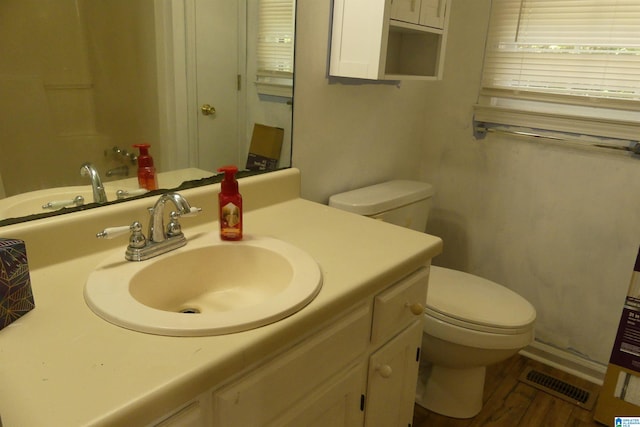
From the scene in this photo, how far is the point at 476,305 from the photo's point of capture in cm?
166

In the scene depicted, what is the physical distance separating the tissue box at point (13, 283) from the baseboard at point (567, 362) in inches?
78.9

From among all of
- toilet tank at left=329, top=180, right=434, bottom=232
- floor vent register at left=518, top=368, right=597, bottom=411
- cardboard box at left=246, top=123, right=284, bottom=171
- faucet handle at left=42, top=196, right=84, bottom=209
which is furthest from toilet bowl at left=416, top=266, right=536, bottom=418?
faucet handle at left=42, top=196, right=84, bottom=209

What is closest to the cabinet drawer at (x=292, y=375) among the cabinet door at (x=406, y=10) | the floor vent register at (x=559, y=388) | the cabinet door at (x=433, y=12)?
the cabinet door at (x=406, y=10)

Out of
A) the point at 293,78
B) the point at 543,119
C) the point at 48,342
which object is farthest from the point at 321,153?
the point at 48,342

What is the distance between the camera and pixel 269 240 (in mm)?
1147

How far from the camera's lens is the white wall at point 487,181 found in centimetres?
173

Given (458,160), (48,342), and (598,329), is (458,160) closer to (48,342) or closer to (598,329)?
(598,329)

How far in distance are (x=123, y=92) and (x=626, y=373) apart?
70.7 inches

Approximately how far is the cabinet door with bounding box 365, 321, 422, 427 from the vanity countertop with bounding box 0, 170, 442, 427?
21 cm

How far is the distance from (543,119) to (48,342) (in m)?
→ 1.84

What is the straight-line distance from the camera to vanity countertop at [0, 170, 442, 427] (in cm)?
62

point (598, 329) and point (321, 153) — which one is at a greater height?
point (321, 153)

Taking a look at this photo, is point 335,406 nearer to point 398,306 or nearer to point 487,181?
point 398,306

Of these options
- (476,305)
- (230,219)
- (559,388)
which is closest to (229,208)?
(230,219)
